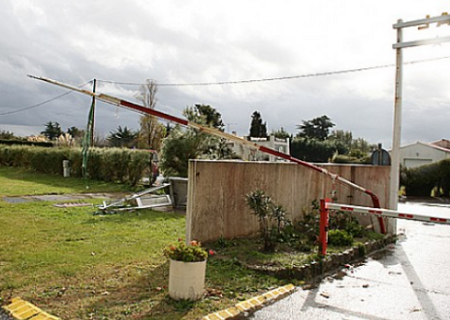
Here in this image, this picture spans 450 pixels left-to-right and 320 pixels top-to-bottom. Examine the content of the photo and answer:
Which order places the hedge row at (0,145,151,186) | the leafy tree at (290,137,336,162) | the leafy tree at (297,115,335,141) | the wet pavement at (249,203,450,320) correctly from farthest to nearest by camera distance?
1. the leafy tree at (297,115,335,141)
2. the leafy tree at (290,137,336,162)
3. the hedge row at (0,145,151,186)
4. the wet pavement at (249,203,450,320)

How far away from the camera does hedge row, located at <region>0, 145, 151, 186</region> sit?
16875 mm

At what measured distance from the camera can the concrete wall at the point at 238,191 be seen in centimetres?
632

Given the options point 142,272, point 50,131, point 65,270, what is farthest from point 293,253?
point 50,131

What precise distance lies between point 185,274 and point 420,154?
121ft

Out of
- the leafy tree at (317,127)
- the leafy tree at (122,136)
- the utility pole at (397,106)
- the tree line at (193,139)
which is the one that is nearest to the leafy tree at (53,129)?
the tree line at (193,139)

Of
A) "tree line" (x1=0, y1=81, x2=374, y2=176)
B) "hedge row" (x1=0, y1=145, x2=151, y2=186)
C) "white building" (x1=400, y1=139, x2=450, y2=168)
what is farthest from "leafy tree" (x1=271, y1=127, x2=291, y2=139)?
"hedge row" (x1=0, y1=145, x2=151, y2=186)

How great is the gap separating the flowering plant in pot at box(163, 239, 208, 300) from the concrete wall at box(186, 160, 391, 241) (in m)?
1.79

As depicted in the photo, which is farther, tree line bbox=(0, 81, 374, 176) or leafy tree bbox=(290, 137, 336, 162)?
leafy tree bbox=(290, 137, 336, 162)

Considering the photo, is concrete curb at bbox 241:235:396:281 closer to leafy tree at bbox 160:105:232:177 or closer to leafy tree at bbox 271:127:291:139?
leafy tree at bbox 160:105:232:177

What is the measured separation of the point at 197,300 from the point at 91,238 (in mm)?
3405

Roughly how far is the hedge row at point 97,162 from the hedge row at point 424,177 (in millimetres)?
15277

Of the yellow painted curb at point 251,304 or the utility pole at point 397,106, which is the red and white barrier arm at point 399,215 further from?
the utility pole at point 397,106

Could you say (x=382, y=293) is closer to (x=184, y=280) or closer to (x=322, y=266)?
(x=322, y=266)

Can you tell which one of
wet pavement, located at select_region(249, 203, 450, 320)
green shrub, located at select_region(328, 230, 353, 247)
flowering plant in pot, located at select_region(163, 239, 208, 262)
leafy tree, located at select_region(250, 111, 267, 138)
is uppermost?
leafy tree, located at select_region(250, 111, 267, 138)
